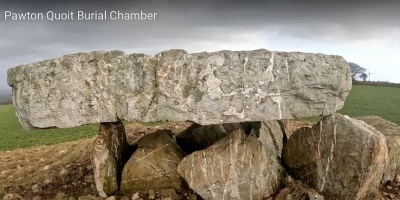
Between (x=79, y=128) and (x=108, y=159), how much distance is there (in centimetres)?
1405

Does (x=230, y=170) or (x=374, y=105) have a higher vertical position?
(x=230, y=170)

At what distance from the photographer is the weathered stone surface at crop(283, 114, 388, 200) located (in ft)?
26.2

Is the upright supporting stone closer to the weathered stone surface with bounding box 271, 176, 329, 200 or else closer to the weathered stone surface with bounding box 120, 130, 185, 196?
the weathered stone surface with bounding box 120, 130, 185, 196

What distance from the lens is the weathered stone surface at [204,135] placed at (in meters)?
9.35

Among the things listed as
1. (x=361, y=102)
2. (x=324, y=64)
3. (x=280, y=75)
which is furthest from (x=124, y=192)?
(x=361, y=102)

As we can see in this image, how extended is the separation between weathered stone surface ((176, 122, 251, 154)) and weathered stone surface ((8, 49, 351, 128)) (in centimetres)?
190

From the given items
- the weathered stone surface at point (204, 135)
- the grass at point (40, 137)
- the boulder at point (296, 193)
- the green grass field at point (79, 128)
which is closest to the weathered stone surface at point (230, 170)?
the boulder at point (296, 193)

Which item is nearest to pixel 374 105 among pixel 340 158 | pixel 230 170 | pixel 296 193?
pixel 340 158

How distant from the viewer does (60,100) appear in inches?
304

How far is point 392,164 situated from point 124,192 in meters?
5.75

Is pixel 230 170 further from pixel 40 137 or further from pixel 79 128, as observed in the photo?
pixel 79 128

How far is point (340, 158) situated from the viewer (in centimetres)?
821

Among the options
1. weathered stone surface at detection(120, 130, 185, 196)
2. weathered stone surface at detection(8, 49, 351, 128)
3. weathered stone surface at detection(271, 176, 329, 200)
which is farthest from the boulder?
weathered stone surface at detection(120, 130, 185, 196)

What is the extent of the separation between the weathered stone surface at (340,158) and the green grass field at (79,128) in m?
10.9
